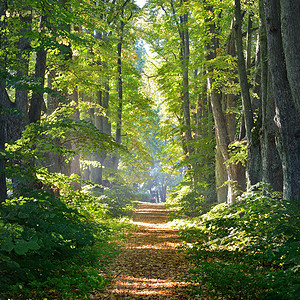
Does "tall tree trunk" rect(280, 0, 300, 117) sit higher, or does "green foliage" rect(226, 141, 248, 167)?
"tall tree trunk" rect(280, 0, 300, 117)

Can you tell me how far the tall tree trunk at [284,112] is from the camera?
634 centimetres

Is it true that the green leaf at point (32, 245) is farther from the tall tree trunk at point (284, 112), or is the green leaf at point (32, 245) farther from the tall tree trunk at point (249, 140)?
the tall tree trunk at point (249, 140)

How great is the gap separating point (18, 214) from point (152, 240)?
575 centimetres

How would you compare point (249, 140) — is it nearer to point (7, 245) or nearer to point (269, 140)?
point (269, 140)

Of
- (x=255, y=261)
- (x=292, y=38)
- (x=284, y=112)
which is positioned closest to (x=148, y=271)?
(x=255, y=261)

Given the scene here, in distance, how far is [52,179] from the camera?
23.6 feet

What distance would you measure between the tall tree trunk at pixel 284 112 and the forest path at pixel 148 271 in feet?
8.85

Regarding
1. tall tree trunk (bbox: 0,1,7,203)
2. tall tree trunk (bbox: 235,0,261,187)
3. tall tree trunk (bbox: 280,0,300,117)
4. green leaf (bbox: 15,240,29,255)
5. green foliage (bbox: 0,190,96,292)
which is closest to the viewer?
green leaf (bbox: 15,240,29,255)

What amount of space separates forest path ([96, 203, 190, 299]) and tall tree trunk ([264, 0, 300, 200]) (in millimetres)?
2699

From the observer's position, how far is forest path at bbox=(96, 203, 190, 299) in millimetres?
4465

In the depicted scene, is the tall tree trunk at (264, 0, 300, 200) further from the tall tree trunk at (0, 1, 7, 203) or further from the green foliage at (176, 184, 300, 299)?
the tall tree trunk at (0, 1, 7, 203)

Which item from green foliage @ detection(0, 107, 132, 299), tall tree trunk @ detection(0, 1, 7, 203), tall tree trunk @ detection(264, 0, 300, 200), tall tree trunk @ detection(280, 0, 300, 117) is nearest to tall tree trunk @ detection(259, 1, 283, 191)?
tall tree trunk @ detection(264, 0, 300, 200)

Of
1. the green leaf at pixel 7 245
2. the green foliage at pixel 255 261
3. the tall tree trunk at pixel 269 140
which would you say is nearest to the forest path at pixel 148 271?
the green foliage at pixel 255 261

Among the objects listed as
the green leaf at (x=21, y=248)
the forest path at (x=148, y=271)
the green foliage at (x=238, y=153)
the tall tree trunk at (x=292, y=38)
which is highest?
the tall tree trunk at (x=292, y=38)
